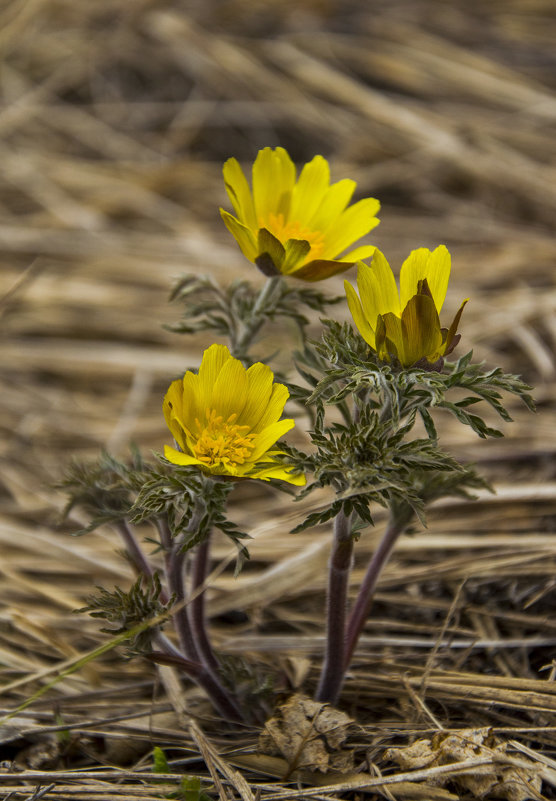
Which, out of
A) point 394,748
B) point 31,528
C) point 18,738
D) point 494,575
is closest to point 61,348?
point 31,528

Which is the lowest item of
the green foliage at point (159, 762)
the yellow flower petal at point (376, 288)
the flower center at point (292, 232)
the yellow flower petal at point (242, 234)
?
the green foliage at point (159, 762)

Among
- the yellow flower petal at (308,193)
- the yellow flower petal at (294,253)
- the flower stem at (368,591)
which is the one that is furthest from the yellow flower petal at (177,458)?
the yellow flower petal at (308,193)

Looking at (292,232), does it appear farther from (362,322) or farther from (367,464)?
(367,464)

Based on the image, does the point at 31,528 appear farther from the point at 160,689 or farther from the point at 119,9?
the point at 119,9

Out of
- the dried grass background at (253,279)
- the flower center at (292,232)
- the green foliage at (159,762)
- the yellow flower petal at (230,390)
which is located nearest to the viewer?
the yellow flower petal at (230,390)

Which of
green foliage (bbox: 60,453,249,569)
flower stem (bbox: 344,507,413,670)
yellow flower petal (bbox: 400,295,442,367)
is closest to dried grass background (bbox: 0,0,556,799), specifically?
flower stem (bbox: 344,507,413,670)

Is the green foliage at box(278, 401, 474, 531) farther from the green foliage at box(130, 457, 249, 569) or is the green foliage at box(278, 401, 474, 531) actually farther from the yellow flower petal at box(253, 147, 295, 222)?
the yellow flower petal at box(253, 147, 295, 222)

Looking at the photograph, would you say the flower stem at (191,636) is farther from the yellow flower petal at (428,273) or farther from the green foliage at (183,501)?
the yellow flower petal at (428,273)
